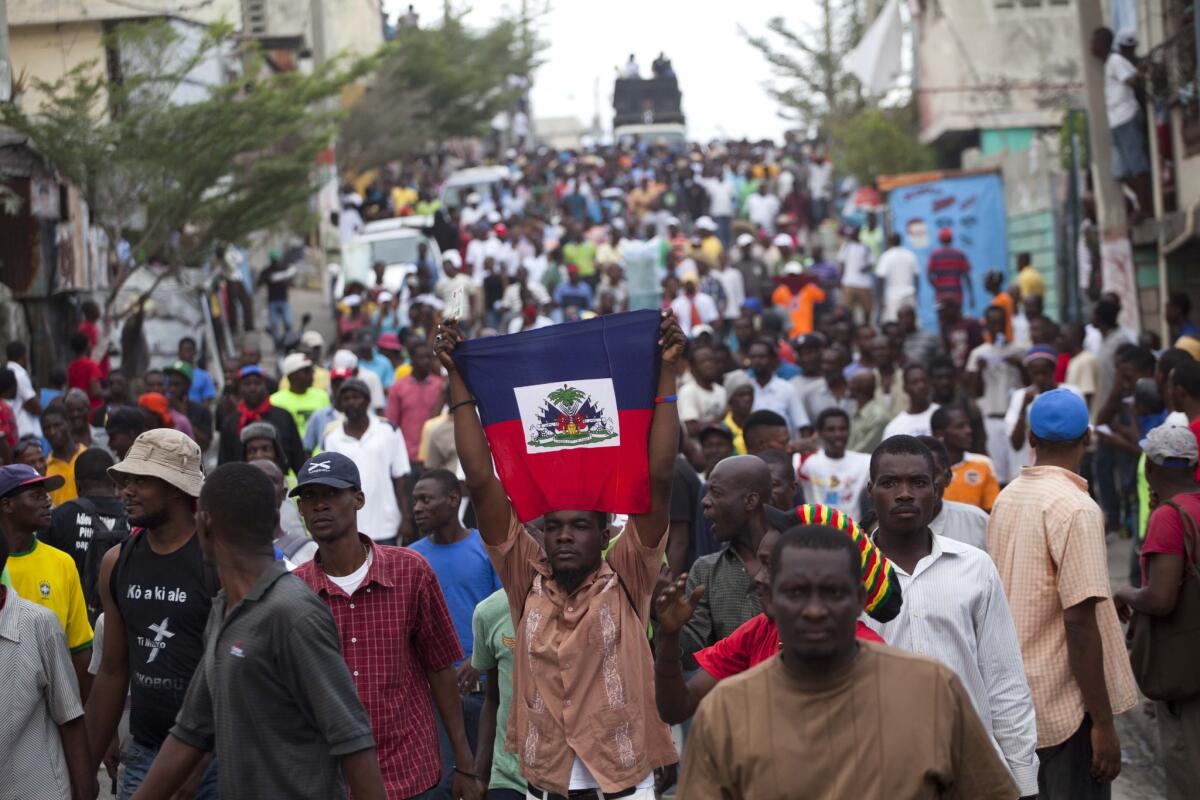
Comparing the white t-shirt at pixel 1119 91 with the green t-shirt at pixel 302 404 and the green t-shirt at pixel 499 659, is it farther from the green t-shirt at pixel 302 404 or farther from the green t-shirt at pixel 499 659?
the green t-shirt at pixel 499 659

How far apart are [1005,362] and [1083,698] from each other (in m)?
8.99

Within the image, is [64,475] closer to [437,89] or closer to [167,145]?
[167,145]

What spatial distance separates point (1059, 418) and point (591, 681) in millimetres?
2007

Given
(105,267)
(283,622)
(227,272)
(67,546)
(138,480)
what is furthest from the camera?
(227,272)

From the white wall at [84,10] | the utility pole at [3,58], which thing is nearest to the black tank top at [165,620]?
the utility pole at [3,58]

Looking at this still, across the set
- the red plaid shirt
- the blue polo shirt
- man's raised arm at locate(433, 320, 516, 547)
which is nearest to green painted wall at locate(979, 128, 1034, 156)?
the blue polo shirt

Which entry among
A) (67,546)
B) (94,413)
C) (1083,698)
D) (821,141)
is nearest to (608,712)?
(1083,698)

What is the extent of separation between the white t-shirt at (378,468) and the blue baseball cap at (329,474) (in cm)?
496

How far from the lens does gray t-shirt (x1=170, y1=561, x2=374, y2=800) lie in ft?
14.6

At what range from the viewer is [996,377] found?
47.5 ft

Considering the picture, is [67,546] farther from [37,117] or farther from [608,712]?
[37,117]

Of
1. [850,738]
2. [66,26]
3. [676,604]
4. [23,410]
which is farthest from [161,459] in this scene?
[66,26]

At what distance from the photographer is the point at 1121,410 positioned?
13523 millimetres

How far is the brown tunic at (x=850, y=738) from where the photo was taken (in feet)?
11.5
